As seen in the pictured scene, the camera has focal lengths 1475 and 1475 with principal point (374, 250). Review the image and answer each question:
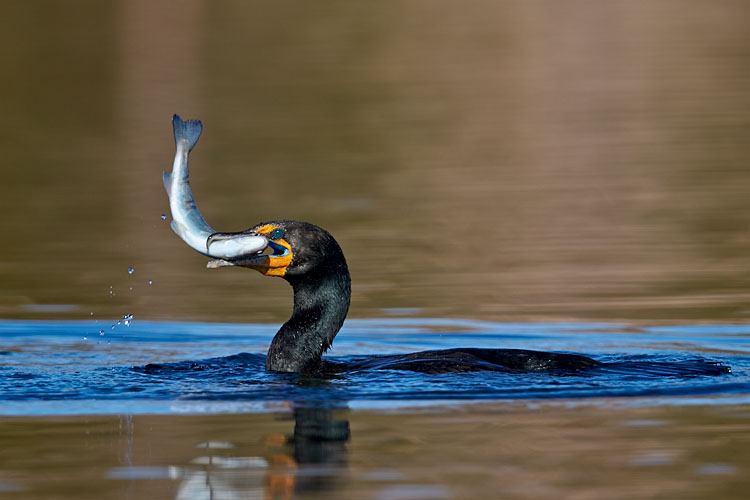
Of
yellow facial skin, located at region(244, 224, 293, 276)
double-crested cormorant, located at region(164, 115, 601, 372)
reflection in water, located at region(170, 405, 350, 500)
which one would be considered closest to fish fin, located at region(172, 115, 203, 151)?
double-crested cormorant, located at region(164, 115, 601, 372)

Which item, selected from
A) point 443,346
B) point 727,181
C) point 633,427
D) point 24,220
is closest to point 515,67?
point 727,181

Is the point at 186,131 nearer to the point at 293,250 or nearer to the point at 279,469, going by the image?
the point at 293,250

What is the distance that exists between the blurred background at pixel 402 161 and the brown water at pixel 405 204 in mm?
65

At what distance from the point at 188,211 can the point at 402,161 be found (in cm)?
1250

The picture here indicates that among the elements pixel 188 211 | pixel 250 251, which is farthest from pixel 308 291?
pixel 188 211

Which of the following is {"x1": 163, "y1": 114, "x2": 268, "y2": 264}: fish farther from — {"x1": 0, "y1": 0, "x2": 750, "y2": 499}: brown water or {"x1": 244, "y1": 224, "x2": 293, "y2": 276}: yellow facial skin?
{"x1": 0, "y1": 0, "x2": 750, "y2": 499}: brown water

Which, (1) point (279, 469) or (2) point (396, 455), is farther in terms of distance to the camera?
(2) point (396, 455)

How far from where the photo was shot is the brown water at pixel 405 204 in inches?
271

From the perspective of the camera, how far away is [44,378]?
9.19 m

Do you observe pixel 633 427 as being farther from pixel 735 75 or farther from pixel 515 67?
pixel 515 67

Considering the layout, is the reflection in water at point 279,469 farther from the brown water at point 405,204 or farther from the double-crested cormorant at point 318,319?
the double-crested cormorant at point 318,319

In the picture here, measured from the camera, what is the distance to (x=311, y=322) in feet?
30.3

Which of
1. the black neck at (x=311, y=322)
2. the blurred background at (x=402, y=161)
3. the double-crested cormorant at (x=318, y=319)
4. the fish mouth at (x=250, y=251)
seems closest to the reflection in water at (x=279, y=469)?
the fish mouth at (x=250, y=251)

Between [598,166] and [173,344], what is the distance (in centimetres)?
1029
